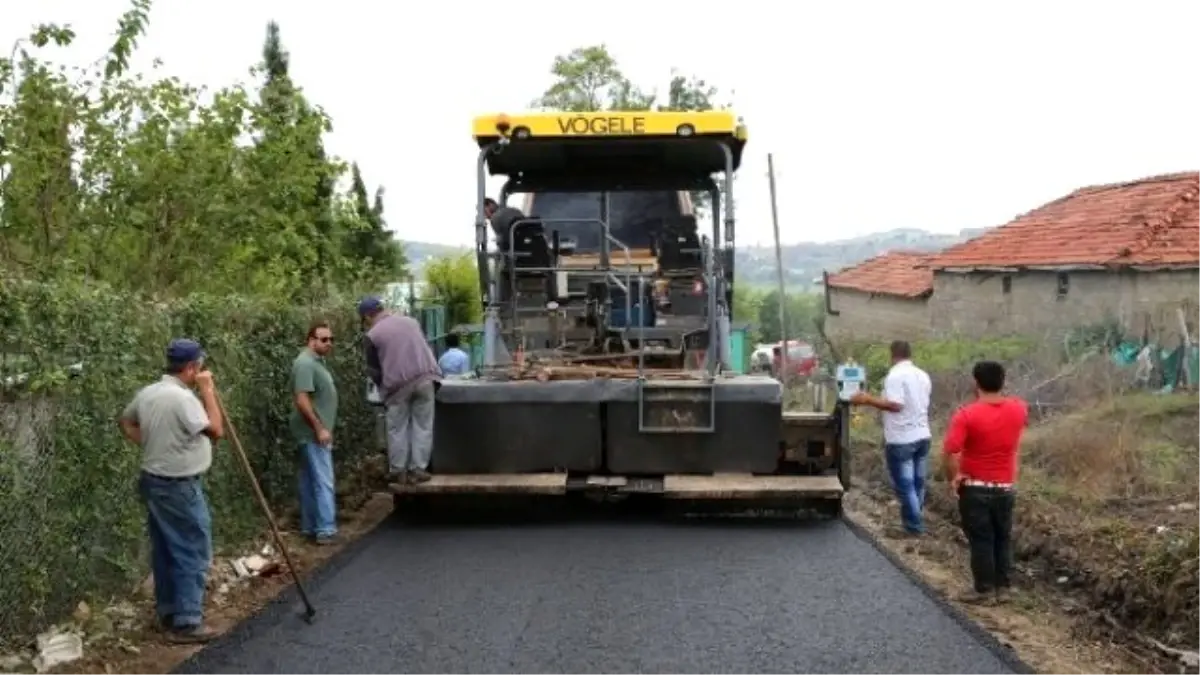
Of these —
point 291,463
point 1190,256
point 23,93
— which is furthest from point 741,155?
point 1190,256

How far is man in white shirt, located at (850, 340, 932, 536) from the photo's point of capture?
9.03m

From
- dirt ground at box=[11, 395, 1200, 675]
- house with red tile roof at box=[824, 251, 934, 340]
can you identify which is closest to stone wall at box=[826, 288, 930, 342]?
house with red tile roof at box=[824, 251, 934, 340]

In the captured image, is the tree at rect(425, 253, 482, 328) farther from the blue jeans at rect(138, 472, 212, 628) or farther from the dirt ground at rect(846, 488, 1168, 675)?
the blue jeans at rect(138, 472, 212, 628)

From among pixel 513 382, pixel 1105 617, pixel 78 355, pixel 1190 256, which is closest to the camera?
pixel 78 355

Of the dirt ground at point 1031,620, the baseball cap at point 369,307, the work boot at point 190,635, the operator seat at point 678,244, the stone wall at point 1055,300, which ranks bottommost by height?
the dirt ground at point 1031,620

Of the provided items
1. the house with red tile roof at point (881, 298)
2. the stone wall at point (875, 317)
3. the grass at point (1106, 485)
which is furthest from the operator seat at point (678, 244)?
the house with red tile roof at point (881, 298)

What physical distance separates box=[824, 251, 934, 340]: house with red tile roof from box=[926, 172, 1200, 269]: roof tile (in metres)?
2.05

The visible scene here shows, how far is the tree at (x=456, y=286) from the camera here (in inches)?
876

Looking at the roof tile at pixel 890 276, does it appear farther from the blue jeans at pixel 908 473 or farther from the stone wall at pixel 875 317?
the blue jeans at pixel 908 473

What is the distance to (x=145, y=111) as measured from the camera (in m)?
11.3

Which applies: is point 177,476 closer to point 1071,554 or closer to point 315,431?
point 315,431

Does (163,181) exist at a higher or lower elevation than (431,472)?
higher

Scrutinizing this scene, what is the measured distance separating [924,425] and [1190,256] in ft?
35.9

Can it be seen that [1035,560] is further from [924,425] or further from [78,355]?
[78,355]
